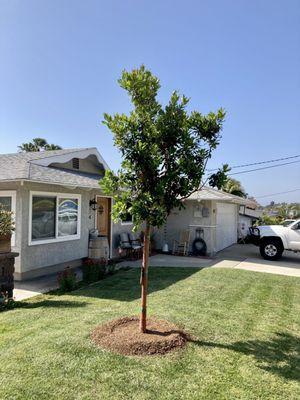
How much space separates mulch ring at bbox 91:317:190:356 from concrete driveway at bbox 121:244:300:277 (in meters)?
6.08

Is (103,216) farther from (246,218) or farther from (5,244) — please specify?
(246,218)

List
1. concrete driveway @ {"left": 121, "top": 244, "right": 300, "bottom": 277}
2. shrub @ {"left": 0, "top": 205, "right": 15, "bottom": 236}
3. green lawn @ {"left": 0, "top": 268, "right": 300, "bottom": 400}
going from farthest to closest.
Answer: concrete driveway @ {"left": 121, "top": 244, "right": 300, "bottom": 277}, shrub @ {"left": 0, "top": 205, "right": 15, "bottom": 236}, green lawn @ {"left": 0, "top": 268, "right": 300, "bottom": 400}

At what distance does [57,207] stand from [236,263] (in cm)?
679

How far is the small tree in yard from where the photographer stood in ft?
13.5

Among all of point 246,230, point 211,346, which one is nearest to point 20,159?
point 211,346

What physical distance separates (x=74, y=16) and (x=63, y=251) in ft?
23.1

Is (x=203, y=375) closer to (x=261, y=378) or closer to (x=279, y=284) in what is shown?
(x=261, y=378)

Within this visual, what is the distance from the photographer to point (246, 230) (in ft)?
70.1

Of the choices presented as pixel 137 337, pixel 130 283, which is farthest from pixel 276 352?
pixel 130 283

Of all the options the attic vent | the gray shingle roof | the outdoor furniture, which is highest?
the attic vent

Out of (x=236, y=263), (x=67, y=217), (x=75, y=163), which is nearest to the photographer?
(x=67, y=217)

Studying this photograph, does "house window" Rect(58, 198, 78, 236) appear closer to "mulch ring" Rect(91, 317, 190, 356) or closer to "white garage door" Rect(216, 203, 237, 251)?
"mulch ring" Rect(91, 317, 190, 356)

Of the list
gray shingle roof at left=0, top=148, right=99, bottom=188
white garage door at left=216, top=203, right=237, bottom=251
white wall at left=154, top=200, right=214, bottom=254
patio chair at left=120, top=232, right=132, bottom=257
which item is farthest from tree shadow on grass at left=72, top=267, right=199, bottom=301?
white garage door at left=216, top=203, right=237, bottom=251

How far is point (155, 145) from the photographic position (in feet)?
13.3
